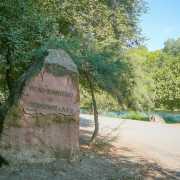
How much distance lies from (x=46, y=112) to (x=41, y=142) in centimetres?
59

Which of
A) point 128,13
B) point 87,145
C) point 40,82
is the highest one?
point 128,13

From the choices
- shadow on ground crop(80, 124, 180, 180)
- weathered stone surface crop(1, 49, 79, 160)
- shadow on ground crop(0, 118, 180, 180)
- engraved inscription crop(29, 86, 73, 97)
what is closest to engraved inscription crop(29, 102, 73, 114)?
weathered stone surface crop(1, 49, 79, 160)

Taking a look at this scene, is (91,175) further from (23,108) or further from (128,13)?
(128,13)

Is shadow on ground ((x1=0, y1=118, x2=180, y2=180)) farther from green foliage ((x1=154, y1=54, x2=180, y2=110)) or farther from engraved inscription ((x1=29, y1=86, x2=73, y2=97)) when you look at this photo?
green foliage ((x1=154, y1=54, x2=180, y2=110))

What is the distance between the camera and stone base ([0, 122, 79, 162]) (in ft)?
22.9

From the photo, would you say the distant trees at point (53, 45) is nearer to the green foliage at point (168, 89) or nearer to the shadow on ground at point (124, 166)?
the shadow on ground at point (124, 166)

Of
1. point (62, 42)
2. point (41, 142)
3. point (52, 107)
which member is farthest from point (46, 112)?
point (62, 42)

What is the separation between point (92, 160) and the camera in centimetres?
802

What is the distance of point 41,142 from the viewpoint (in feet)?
23.6

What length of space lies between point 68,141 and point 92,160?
2.85 feet

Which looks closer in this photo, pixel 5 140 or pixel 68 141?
pixel 5 140

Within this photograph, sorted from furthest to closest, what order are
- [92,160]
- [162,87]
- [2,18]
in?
1. [162,87]
2. [2,18]
3. [92,160]

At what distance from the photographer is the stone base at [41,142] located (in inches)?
274

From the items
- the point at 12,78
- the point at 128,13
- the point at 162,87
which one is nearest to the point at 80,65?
the point at 12,78
